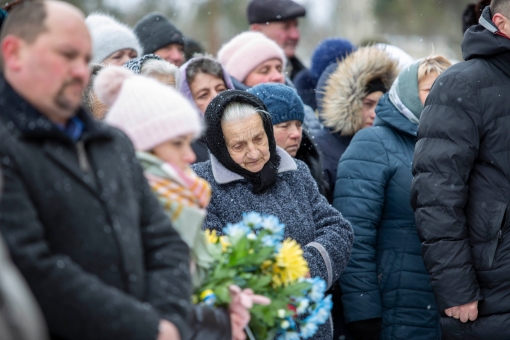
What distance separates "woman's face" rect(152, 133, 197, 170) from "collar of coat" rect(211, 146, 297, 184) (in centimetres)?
121

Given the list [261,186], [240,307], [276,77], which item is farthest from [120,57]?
[240,307]

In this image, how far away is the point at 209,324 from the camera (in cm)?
240

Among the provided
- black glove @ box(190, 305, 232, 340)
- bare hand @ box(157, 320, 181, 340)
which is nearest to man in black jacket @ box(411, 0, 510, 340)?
black glove @ box(190, 305, 232, 340)

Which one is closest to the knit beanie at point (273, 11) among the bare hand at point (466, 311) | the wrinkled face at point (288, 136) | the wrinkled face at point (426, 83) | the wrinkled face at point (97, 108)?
the wrinkled face at point (426, 83)

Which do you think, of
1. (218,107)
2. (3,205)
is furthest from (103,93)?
(218,107)

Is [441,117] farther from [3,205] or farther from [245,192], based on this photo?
[3,205]

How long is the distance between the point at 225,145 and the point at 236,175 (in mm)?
163

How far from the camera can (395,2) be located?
2867cm

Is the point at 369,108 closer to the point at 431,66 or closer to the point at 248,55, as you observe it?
the point at 431,66

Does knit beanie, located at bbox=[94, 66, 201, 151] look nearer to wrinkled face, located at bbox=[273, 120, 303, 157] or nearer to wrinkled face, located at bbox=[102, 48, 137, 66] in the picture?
wrinkled face, located at bbox=[273, 120, 303, 157]

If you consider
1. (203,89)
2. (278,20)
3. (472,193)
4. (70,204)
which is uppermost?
(70,204)

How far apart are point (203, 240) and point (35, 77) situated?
33.6 inches

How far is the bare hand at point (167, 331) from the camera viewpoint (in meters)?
2.09

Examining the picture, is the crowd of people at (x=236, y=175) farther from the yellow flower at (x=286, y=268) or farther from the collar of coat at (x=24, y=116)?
the yellow flower at (x=286, y=268)
